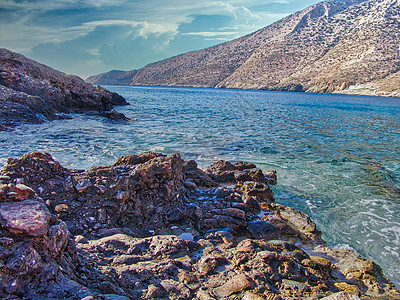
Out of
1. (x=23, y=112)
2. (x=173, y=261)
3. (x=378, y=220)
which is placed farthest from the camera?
(x=23, y=112)

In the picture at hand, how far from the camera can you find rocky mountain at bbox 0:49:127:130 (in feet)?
55.0

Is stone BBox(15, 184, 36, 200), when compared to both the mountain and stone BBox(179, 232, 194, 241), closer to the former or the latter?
stone BBox(179, 232, 194, 241)

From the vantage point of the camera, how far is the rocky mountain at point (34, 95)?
16.8 metres

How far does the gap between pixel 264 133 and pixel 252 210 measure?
41.5 ft

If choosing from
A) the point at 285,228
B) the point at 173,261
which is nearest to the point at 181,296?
the point at 173,261

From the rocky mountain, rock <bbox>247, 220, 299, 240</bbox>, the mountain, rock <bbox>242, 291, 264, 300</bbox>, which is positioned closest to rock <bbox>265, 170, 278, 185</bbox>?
rock <bbox>247, 220, 299, 240</bbox>

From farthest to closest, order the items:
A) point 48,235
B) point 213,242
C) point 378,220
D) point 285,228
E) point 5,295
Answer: point 378,220
point 285,228
point 213,242
point 48,235
point 5,295

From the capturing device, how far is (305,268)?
377 cm

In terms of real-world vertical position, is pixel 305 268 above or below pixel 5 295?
below

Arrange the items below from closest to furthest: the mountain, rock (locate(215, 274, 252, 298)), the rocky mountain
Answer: rock (locate(215, 274, 252, 298)) → the rocky mountain → the mountain

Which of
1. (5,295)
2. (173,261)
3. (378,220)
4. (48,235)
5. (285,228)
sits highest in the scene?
(48,235)

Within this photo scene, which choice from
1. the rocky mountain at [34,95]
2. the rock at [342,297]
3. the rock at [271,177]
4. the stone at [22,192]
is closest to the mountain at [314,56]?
the rocky mountain at [34,95]

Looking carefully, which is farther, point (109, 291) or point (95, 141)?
point (95, 141)

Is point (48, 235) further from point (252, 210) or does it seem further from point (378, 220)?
point (378, 220)
